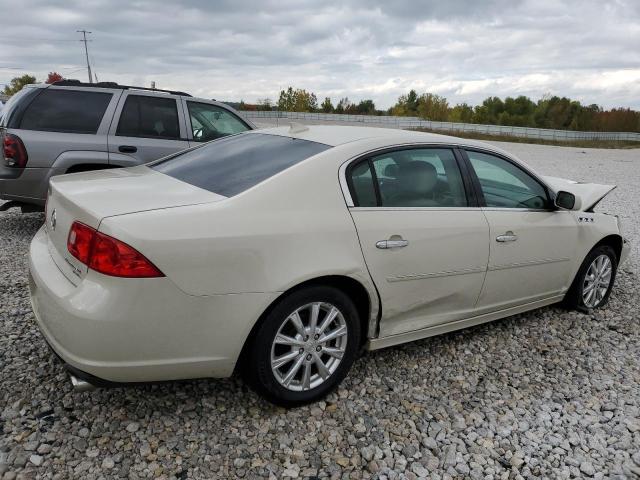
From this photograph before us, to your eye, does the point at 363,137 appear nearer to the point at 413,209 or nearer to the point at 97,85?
the point at 413,209

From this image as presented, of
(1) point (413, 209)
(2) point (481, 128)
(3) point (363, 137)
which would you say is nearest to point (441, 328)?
(1) point (413, 209)


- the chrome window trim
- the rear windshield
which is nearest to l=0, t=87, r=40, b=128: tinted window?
the rear windshield

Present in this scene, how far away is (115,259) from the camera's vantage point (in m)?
2.28

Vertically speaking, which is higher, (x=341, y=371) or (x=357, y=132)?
(x=357, y=132)

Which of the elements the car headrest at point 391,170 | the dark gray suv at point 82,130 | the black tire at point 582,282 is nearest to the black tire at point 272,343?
the car headrest at point 391,170

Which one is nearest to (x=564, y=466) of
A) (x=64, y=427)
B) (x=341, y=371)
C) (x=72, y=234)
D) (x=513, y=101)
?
(x=341, y=371)

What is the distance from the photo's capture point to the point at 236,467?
2.45 metres

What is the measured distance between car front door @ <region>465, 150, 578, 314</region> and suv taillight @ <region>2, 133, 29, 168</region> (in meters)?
4.62

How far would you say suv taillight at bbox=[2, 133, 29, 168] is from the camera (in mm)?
5586

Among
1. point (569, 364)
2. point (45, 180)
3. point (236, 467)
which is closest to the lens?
point (236, 467)

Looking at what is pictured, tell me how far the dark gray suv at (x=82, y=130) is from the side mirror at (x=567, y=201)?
438 cm

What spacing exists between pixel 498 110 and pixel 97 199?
10163cm

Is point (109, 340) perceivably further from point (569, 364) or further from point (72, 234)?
point (569, 364)

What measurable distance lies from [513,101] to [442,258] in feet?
331
